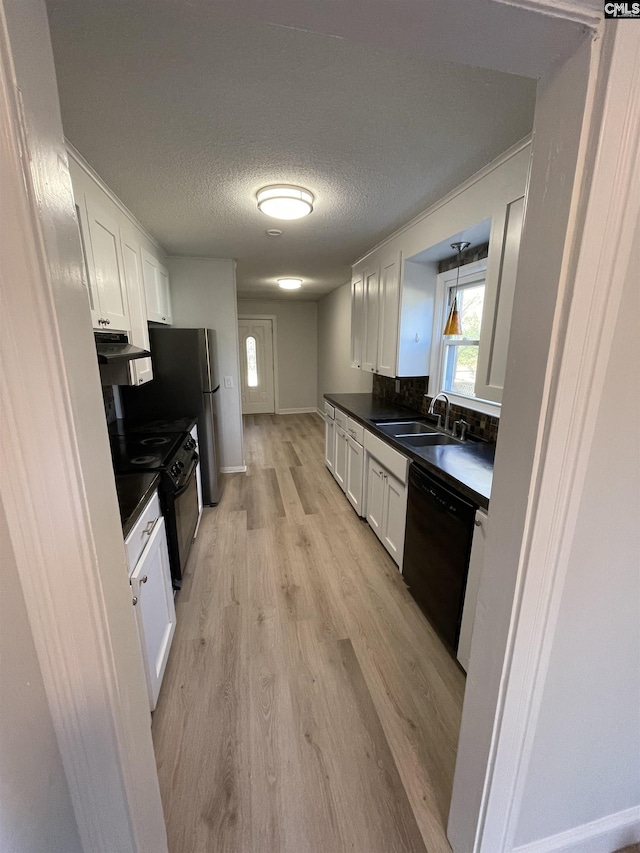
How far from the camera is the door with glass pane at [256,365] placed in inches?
266

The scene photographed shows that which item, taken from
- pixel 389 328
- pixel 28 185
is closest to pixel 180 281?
pixel 389 328

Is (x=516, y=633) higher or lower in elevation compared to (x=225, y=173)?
lower

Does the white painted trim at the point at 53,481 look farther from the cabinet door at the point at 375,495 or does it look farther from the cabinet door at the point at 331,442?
the cabinet door at the point at 331,442

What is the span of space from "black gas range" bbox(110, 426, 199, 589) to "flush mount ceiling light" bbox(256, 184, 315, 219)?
1594 millimetres

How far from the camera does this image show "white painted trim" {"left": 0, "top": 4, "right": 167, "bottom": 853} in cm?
49

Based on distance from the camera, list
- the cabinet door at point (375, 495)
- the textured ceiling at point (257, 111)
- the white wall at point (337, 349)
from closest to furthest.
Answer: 1. the textured ceiling at point (257, 111)
2. the cabinet door at point (375, 495)
3. the white wall at point (337, 349)

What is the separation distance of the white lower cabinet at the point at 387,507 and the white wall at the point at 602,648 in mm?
1211

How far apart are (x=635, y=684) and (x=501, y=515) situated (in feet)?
2.21

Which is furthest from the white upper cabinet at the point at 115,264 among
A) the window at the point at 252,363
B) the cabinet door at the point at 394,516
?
the window at the point at 252,363

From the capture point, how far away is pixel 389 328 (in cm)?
285

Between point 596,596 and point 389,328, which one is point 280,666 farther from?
point 389,328

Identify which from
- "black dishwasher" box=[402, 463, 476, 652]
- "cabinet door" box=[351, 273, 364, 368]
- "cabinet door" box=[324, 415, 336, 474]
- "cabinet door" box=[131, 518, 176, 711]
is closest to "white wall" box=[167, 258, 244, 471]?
"cabinet door" box=[324, 415, 336, 474]

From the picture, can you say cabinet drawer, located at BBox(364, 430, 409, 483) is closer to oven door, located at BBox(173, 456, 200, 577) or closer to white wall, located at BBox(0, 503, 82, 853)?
oven door, located at BBox(173, 456, 200, 577)

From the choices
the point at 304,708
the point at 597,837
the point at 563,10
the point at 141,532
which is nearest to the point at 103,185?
the point at 141,532
